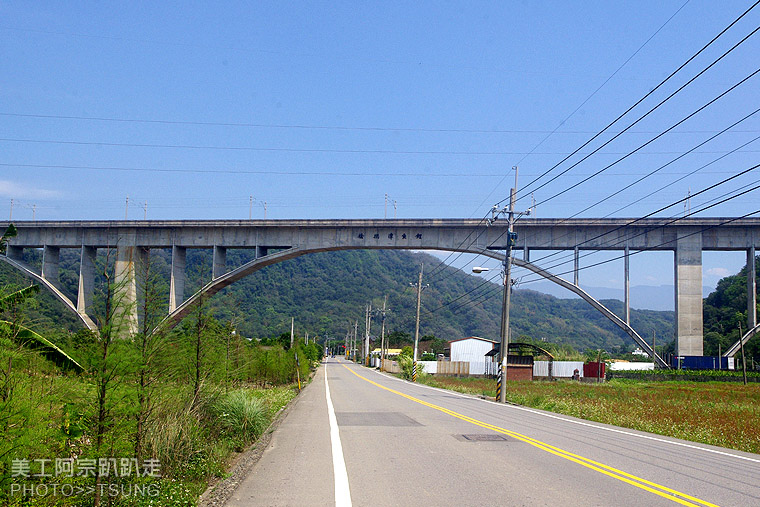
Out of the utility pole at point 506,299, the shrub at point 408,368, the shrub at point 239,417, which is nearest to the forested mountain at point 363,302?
the shrub at point 408,368

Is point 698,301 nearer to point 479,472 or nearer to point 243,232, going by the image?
point 243,232

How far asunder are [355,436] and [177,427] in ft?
14.9

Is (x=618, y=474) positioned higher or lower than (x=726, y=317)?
lower

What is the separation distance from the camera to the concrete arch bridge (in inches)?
1649

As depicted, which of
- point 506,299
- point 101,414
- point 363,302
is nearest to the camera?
point 101,414

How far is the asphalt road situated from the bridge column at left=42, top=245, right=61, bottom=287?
4221 cm

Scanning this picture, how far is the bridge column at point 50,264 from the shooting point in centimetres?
4884

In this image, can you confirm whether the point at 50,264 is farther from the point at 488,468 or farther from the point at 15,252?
the point at 488,468

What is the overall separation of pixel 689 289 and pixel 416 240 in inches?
762

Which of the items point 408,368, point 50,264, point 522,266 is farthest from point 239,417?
point 408,368

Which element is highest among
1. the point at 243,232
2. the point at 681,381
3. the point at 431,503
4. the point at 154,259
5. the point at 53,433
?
the point at 243,232

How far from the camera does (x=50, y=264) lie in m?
50.0

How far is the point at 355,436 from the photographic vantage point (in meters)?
12.3

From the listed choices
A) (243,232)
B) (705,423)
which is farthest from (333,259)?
(705,423)
